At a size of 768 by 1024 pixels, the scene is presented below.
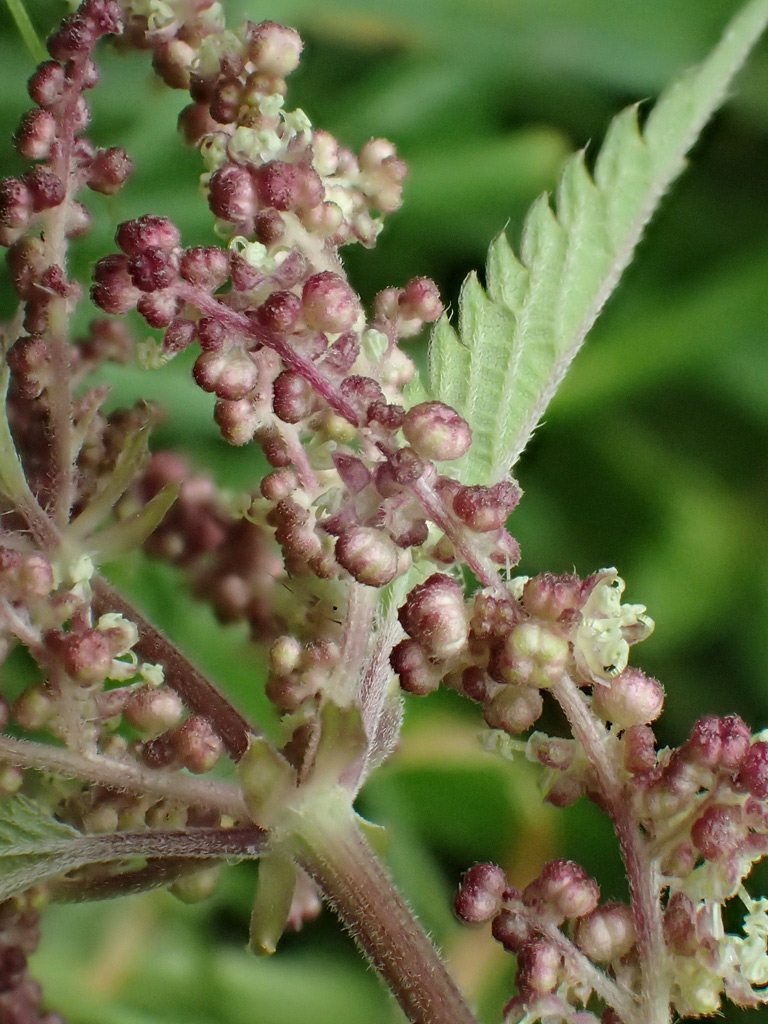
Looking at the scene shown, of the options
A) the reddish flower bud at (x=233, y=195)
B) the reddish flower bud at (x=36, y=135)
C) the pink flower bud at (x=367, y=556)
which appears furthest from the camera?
the reddish flower bud at (x=36, y=135)

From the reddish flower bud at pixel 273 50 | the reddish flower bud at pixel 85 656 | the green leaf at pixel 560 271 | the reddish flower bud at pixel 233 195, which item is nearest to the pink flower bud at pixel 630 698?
the green leaf at pixel 560 271

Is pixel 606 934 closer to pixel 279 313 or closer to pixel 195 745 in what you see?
pixel 195 745

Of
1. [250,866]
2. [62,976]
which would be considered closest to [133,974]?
[62,976]

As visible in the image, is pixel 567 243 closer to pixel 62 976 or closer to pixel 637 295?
pixel 637 295

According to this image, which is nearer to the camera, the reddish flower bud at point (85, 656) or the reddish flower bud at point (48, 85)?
the reddish flower bud at point (85, 656)

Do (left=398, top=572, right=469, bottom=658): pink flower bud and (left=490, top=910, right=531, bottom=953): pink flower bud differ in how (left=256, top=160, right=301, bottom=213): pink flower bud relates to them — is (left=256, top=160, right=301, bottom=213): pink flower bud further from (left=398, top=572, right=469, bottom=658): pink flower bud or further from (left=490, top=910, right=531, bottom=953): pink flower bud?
(left=490, top=910, right=531, bottom=953): pink flower bud

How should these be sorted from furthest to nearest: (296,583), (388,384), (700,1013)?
(296,583) → (388,384) → (700,1013)

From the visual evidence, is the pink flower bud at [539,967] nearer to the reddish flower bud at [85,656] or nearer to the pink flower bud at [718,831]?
the pink flower bud at [718,831]
